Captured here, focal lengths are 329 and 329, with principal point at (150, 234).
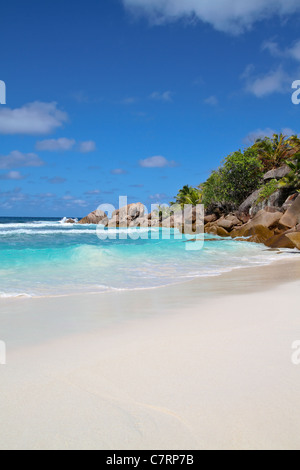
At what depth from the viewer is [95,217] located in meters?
76.6

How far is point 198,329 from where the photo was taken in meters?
3.69

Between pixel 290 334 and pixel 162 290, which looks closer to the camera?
pixel 290 334

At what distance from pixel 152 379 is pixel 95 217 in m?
75.4

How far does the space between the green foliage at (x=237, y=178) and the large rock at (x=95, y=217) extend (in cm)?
4204

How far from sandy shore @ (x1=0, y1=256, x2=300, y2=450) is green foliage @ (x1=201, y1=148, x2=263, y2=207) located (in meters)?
32.5

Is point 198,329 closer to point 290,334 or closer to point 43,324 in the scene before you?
point 290,334

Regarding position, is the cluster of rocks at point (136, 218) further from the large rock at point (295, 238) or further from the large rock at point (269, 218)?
the large rock at point (295, 238)

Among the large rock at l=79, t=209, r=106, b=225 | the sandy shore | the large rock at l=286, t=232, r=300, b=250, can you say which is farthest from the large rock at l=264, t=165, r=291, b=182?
the large rock at l=79, t=209, r=106, b=225

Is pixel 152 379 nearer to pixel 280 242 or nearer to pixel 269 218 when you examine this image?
pixel 280 242

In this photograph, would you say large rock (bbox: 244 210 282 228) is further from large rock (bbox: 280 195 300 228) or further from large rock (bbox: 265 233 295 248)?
large rock (bbox: 265 233 295 248)

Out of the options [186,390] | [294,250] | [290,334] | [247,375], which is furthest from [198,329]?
[294,250]

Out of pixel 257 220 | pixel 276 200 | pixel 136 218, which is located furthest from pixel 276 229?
pixel 136 218

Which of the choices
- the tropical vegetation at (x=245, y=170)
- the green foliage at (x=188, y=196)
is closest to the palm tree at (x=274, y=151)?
the tropical vegetation at (x=245, y=170)
